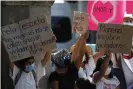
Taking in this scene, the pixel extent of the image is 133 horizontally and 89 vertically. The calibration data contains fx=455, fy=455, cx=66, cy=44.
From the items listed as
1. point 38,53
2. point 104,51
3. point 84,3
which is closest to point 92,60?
point 104,51

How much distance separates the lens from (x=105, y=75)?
625 centimetres

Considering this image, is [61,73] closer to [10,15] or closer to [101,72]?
[101,72]

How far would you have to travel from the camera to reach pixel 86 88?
5.91 meters

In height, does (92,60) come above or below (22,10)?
below

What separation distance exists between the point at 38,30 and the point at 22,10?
13.4 inches

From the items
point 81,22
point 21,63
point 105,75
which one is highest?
point 81,22

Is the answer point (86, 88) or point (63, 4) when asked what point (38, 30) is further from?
point (63, 4)

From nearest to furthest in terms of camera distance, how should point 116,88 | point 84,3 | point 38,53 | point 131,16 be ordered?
1. point 38,53
2. point 116,88
3. point 131,16
4. point 84,3

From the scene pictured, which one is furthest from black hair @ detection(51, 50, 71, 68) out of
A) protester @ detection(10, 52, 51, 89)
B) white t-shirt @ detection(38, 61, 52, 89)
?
protester @ detection(10, 52, 51, 89)

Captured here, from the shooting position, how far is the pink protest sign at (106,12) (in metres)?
7.69

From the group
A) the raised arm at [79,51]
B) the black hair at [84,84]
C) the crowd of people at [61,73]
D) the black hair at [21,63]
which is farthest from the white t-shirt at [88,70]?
the black hair at [21,63]

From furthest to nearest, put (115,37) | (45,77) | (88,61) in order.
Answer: (88,61) → (115,37) → (45,77)

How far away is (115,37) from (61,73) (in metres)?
0.94

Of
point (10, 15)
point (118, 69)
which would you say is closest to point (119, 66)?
point (118, 69)
